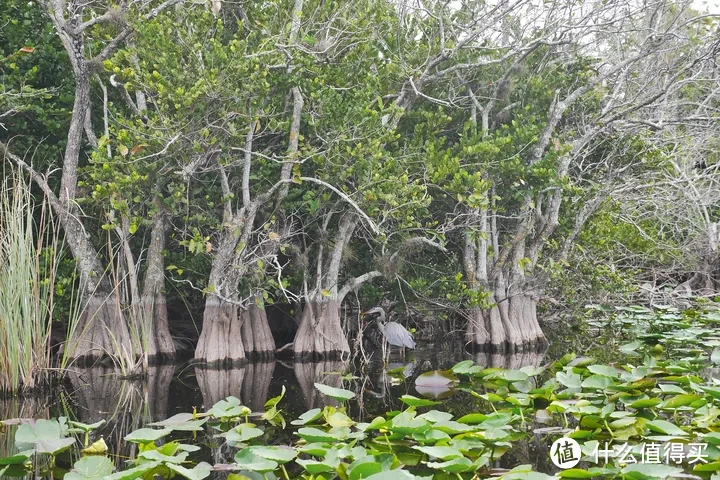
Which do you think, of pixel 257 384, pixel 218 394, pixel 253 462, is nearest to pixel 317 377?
pixel 257 384

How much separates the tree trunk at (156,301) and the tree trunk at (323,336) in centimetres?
176

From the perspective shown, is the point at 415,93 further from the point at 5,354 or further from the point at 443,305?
the point at 5,354

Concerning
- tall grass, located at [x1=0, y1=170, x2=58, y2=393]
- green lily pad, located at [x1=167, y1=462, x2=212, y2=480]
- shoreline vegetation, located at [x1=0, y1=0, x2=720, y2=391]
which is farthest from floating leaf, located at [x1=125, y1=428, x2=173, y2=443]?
shoreline vegetation, located at [x1=0, y1=0, x2=720, y2=391]

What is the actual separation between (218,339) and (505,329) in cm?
438

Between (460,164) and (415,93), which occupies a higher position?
(415,93)

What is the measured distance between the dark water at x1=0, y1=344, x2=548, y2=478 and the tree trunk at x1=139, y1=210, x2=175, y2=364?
422mm

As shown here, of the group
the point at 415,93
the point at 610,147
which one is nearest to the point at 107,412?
the point at 415,93

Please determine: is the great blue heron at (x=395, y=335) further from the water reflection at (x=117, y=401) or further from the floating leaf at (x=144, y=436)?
the floating leaf at (x=144, y=436)

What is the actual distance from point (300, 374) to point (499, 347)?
3512 millimetres

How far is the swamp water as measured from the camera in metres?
3.75

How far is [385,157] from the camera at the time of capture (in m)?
8.98

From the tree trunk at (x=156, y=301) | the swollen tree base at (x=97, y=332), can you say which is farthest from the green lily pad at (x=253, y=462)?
the tree trunk at (x=156, y=301)

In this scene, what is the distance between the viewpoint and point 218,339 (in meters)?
9.34

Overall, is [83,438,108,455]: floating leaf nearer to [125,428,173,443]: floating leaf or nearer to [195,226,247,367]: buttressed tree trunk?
[125,428,173,443]: floating leaf
